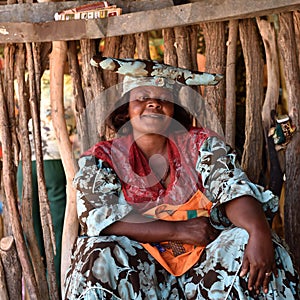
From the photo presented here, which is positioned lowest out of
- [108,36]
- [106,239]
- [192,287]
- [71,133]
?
[192,287]

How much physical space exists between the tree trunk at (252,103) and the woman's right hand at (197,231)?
3.00ft

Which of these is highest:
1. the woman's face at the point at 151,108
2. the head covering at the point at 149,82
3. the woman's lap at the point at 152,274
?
the head covering at the point at 149,82

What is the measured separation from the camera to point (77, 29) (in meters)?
3.63

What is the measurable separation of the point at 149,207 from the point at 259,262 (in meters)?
0.66

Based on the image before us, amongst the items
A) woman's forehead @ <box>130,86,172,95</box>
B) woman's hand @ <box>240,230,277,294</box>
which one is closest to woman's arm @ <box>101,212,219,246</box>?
Answer: woman's hand @ <box>240,230,277,294</box>

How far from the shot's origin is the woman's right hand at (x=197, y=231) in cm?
272

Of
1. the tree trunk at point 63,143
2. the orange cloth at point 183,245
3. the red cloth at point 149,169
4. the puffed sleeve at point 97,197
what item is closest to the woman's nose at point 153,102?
the red cloth at point 149,169

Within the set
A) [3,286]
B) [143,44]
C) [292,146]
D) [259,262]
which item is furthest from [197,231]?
[3,286]

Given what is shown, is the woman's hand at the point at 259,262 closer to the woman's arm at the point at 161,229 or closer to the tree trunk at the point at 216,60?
the woman's arm at the point at 161,229

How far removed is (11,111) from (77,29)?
630 millimetres

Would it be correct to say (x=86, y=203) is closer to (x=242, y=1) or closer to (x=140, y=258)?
(x=140, y=258)

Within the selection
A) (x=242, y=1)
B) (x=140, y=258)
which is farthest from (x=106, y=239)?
(x=242, y=1)

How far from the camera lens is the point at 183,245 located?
2793 mm

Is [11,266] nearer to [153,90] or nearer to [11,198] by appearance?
[11,198]
